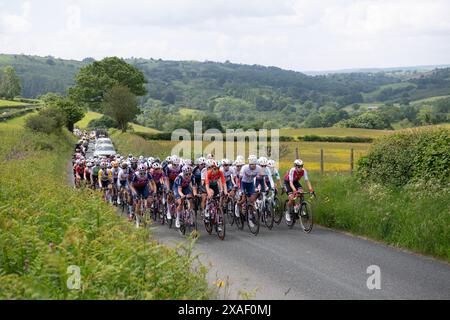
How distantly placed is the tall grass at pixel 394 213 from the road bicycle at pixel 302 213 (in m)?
1.09

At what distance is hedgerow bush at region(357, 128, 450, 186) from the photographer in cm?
1744

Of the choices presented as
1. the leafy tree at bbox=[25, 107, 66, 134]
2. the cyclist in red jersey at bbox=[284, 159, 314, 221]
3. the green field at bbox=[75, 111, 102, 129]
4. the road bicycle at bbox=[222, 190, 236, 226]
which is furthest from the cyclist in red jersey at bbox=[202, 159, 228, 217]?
the green field at bbox=[75, 111, 102, 129]

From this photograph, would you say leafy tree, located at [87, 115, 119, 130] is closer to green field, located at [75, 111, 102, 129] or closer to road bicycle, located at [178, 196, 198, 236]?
green field, located at [75, 111, 102, 129]

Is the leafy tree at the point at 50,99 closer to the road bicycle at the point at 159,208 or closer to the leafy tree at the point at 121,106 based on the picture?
the leafy tree at the point at 121,106

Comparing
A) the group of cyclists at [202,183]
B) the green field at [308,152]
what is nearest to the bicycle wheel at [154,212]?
the group of cyclists at [202,183]

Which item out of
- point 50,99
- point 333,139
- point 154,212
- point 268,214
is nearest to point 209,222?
point 268,214

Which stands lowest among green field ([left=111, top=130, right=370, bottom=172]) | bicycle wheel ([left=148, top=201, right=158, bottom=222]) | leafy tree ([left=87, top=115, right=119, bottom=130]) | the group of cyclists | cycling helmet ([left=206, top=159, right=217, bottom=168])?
leafy tree ([left=87, top=115, right=119, bottom=130])

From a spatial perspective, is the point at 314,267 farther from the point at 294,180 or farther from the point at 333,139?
the point at 333,139

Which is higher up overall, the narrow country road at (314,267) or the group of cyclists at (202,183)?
the group of cyclists at (202,183)

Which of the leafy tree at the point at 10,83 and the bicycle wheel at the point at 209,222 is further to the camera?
the leafy tree at the point at 10,83

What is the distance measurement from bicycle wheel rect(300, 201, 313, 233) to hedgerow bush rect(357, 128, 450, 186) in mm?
3320

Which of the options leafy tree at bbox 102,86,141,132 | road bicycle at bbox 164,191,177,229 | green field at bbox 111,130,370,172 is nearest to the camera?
road bicycle at bbox 164,191,177,229

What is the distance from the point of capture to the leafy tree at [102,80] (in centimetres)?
10794

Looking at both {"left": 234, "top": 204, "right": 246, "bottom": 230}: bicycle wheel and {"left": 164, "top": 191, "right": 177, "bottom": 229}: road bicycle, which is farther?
{"left": 164, "top": 191, "right": 177, "bottom": 229}: road bicycle
